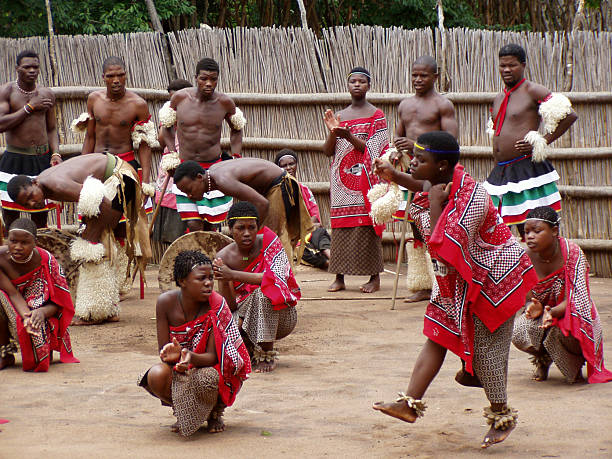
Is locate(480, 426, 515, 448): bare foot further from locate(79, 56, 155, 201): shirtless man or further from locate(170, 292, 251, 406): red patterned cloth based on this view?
locate(79, 56, 155, 201): shirtless man

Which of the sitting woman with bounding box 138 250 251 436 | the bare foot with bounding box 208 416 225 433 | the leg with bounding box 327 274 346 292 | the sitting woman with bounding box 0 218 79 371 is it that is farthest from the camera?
the leg with bounding box 327 274 346 292

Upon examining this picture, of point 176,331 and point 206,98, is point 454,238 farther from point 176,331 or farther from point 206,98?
point 206,98

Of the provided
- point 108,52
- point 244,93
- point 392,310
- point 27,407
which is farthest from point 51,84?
point 27,407

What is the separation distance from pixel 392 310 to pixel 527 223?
2.65m

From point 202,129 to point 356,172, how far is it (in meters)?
1.48

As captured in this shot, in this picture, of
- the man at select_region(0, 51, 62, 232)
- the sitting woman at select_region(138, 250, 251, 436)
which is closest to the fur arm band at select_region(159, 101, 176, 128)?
the man at select_region(0, 51, 62, 232)

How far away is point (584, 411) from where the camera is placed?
4.29m

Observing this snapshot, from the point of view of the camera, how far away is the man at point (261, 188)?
6352 mm

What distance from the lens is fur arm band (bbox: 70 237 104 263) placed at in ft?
22.1

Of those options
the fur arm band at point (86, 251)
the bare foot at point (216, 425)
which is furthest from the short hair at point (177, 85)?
the bare foot at point (216, 425)

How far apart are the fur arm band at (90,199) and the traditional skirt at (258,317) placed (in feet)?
5.86

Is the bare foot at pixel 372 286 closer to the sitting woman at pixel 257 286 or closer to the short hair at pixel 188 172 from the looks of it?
the short hair at pixel 188 172

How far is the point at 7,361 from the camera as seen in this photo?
555cm

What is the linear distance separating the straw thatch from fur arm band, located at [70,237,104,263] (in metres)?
3.51
